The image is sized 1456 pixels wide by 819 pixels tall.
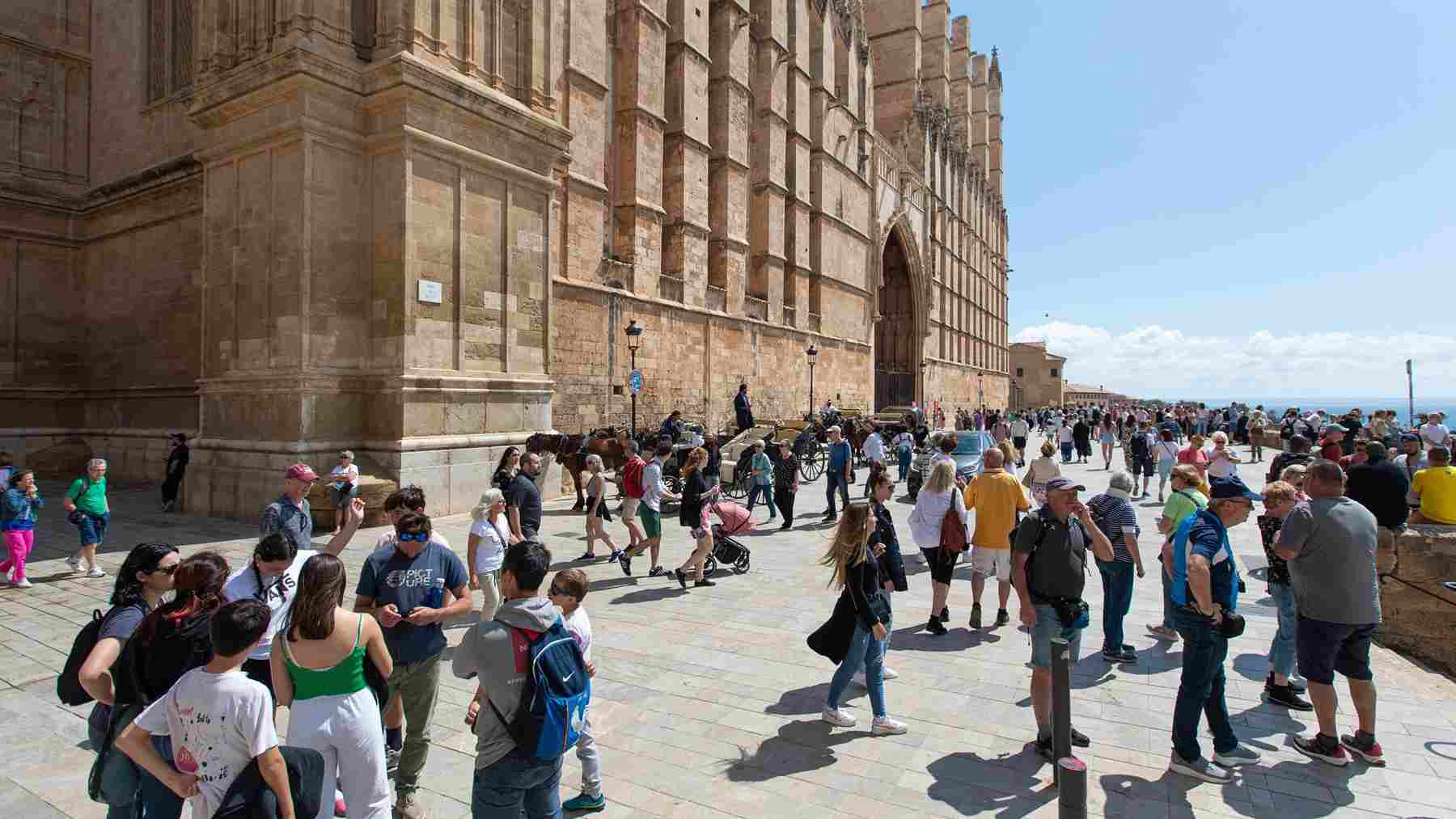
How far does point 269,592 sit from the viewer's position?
3.50m

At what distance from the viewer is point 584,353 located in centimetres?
1953

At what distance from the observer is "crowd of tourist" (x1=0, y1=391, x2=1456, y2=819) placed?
2584 mm

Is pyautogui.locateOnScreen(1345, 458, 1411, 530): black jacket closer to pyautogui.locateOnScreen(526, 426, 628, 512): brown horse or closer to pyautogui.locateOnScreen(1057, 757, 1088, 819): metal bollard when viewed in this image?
pyautogui.locateOnScreen(1057, 757, 1088, 819): metal bollard

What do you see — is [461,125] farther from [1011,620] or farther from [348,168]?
[1011,620]

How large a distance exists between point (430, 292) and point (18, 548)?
5.65 m

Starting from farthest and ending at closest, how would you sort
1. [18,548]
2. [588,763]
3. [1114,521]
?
[18,548]
[1114,521]
[588,763]

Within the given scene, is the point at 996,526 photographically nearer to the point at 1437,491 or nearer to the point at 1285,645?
the point at 1285,645

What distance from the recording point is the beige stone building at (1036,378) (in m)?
81.1

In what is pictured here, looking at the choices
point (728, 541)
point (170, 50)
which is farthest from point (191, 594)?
point (170, 50)

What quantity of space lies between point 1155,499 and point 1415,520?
7.28 metres

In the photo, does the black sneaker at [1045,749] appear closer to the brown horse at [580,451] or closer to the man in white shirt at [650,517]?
the man in white shirt at [650,517]

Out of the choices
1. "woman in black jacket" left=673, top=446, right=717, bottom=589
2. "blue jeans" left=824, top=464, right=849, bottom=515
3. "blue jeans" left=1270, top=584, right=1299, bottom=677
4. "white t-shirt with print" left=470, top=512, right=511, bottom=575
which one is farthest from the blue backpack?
"blue jeans" left=824, top=464, right=849, bottom=515

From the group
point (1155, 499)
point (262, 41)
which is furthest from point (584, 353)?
point (1155, 499)

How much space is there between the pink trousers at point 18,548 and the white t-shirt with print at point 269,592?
6.00m
